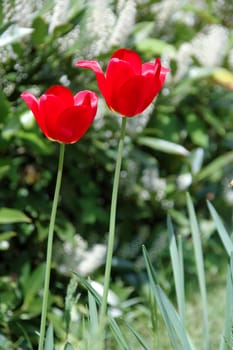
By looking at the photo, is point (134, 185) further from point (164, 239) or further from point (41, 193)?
point (41, 193)

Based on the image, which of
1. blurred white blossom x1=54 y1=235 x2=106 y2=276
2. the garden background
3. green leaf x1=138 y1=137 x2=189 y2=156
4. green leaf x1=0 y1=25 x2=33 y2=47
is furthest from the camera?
green leaf x1=138 y1=137 x2=189 y2=156

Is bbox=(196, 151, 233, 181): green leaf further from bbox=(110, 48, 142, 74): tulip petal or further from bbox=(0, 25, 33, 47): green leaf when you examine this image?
bbox=(110, 48, 142, 74): tulip petal

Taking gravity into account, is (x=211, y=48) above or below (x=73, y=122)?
below

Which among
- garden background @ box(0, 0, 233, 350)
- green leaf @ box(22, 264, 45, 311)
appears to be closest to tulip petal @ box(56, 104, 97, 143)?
garden background @ box(0, 0, 233, 350)

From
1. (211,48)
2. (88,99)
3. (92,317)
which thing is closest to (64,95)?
(88,99)

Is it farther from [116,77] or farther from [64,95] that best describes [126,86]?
[64,95]

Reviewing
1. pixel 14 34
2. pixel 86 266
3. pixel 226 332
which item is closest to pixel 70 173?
pixel 86 266
